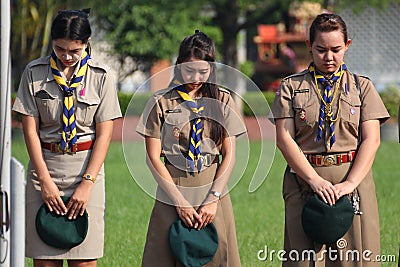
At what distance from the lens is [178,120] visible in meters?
5.12

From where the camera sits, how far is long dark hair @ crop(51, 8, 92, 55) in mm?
4906

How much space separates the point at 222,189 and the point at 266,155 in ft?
1.18

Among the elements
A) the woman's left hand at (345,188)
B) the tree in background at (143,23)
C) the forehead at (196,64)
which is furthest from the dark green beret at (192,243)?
the tree in background at (143,23)

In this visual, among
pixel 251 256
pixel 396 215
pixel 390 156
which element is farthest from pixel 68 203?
A: pixel 390 156

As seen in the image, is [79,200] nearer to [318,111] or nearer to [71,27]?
[71,27]

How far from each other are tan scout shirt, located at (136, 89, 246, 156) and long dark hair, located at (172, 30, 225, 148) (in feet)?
0.09

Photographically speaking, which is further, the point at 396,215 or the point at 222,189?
the point at 396,215

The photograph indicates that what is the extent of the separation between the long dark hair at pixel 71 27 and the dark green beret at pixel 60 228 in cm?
89

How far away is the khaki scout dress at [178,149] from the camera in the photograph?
16.8 feet

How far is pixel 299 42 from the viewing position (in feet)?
95.7

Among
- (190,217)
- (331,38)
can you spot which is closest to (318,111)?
(331,38)

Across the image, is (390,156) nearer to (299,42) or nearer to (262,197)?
(262,197)

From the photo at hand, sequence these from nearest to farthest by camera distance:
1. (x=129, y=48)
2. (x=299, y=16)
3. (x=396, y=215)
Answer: (x=396, y=215) < (x=129, y=48) < (x=299, y=16)

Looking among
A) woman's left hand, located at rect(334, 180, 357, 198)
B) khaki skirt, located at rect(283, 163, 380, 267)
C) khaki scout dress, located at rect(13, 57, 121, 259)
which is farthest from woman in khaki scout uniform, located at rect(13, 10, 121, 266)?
woman's left hand, located at rect(334, 180, 357, 198)
